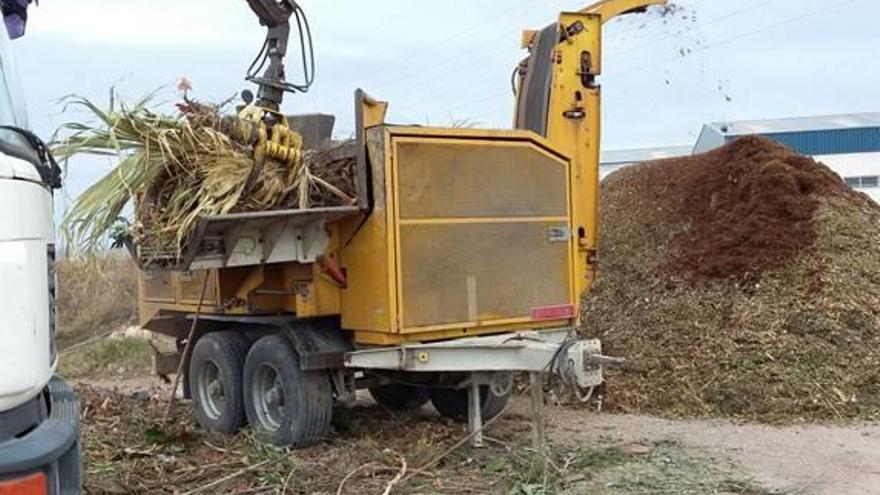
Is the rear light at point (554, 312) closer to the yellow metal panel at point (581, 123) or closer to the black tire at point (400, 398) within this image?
the yellow metal panel at point (581, 123)

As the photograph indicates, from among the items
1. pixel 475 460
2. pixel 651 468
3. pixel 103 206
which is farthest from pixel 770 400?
pixel 103 206

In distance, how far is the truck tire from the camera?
8.39 metres

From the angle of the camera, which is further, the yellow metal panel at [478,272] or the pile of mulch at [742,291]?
the pile of mulch at [742,291]

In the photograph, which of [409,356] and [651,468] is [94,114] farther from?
[651,468]

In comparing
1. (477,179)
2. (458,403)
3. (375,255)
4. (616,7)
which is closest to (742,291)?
(616,7)

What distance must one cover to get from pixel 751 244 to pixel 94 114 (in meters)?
7.96

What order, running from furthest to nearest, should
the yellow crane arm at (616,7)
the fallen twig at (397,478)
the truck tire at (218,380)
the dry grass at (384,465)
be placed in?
the yellow crane arm at (616,7)
the truck tire at (218,380)
the dry grass at (384,465)
the fallen twig at (397,478)

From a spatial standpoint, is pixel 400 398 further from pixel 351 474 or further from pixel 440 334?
pixel 351 474

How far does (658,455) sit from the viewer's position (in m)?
7.41

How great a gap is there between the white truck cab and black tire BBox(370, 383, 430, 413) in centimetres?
574

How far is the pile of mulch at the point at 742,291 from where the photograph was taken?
31.8 ft

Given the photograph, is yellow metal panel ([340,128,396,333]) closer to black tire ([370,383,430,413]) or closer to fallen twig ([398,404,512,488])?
fallen twig ([398,404,512,488])

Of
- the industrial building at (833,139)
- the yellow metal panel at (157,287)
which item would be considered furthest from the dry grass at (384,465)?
the industrial building at (833,139)

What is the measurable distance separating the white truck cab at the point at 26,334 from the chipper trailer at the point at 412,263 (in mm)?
3525
